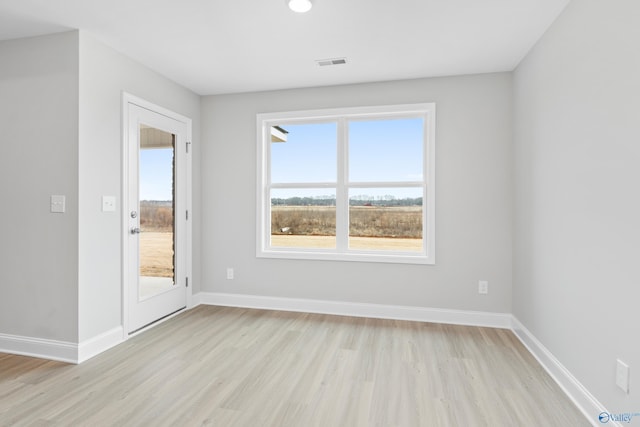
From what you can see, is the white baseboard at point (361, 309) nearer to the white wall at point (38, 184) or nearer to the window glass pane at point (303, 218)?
the window glass pane at point (303, 218)

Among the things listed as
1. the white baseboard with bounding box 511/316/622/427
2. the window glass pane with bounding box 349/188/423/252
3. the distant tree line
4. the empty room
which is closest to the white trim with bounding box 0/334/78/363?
the empty room

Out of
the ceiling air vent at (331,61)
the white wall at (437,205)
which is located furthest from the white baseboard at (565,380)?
the ceiling air vent at (331,61)

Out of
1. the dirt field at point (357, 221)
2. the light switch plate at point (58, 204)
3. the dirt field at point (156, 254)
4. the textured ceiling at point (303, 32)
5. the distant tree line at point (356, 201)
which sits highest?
the textured ceiling at point (303, 32)

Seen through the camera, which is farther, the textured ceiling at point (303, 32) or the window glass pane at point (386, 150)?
the window glass pane at point (386, 150)

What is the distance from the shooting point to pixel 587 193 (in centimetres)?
199

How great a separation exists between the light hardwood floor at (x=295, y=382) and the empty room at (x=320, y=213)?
0.02 metres

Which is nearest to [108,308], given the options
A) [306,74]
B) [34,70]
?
[34,70]

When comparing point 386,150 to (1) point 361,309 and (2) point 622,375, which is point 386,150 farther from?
(2) point 622,375

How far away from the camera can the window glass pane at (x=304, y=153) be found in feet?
12.9

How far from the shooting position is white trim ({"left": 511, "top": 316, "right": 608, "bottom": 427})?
6.28 feet

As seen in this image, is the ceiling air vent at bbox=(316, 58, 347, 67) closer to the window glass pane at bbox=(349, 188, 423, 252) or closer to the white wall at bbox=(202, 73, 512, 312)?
the white wall at bbox=(202, 73, 512, 312)

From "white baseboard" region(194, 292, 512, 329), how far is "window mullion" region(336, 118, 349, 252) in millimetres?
671

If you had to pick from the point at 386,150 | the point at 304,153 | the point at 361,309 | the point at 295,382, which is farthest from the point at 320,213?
the point at 295,382

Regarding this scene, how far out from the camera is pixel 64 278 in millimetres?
2635
